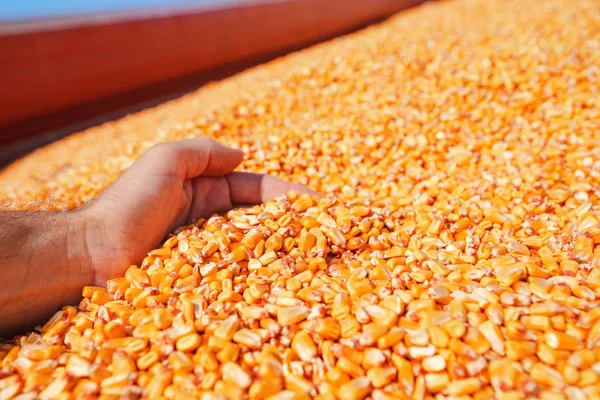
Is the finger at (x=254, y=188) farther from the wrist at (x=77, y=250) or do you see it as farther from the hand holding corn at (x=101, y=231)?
the wrist at (x=77, y=250)

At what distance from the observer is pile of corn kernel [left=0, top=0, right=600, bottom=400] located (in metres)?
1.51

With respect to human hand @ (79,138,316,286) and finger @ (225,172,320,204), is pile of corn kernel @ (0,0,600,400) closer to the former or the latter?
human hand @ (79,138,316,286)

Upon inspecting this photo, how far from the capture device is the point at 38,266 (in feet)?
6.49

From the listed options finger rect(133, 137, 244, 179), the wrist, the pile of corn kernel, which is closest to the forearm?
the wrist

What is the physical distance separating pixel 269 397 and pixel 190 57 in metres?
7.00

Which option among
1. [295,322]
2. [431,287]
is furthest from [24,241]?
[431,287]

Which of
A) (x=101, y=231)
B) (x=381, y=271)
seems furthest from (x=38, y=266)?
(x=381, y=271)

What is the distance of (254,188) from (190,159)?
0.52 meters

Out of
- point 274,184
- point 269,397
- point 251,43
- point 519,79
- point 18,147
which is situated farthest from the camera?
point 251,43

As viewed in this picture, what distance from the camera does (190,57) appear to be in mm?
7379

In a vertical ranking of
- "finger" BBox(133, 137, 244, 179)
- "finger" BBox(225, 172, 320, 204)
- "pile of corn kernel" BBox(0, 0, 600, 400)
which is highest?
"finger" BBox(133, 137, 244, 179)

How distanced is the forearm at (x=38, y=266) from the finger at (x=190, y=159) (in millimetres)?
522

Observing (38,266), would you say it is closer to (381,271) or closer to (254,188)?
(254,188)

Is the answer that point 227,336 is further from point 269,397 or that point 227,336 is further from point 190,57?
point 190,57
